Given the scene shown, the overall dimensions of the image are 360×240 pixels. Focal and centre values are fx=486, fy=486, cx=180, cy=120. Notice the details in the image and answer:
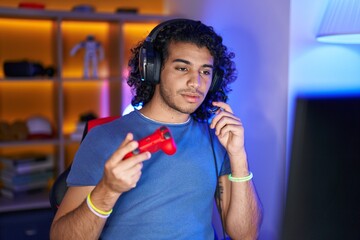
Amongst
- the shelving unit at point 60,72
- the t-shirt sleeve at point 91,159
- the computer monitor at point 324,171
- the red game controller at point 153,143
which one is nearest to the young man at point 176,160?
the t-shirt sleeve at point 91,159

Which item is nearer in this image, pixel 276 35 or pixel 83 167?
pixel 83 167

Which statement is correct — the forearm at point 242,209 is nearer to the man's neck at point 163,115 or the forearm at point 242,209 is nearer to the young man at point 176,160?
the young man at point 176,160

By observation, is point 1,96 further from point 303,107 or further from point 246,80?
point 303,107

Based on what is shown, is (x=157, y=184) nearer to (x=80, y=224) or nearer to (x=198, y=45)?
(x=80, y=224)

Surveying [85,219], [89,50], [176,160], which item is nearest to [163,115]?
[176,160]

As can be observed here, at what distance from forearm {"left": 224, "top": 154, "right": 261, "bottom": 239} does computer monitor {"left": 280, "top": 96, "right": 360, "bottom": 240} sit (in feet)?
2.70

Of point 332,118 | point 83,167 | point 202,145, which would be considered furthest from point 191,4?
point 332,118

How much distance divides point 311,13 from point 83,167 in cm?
103

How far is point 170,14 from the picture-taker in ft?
10.8

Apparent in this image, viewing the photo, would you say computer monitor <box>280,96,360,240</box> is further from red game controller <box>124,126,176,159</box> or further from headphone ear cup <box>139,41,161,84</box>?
headphone ear cup <box>139,41,161,84</box>

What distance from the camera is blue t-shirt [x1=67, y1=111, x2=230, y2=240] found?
1398 mm

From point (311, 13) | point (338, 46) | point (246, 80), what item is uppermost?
point (311, 13)

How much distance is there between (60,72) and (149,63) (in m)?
1.58

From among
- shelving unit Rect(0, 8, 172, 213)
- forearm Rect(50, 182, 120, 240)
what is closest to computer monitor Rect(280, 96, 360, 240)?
forearm Rect(50, 182, 120, 240)
